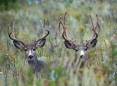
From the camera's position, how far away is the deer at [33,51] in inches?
150

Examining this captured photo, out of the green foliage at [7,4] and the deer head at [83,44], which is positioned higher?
the green foliage at [7,4]

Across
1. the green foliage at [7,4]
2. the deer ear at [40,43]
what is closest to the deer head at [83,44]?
the deer ear at [40,43]

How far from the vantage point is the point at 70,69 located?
12.4ft

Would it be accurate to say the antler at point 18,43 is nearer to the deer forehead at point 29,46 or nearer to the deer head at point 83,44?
the deer forehead at point 29,46

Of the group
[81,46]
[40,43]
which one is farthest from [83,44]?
[40,43]

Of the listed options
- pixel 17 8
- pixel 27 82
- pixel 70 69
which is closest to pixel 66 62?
pixel 70 69

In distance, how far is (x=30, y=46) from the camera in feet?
12.5

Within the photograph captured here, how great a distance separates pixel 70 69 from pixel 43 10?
486 mm

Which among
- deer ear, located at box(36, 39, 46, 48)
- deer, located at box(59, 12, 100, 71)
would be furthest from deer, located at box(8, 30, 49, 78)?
deer, located at box(59, 12, 100, 71)

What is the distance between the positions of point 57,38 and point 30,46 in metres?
0.21

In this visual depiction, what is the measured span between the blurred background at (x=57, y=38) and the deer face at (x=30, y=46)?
29 mm

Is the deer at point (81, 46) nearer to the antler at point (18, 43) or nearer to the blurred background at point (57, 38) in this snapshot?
the blurred background at point (57, 38)

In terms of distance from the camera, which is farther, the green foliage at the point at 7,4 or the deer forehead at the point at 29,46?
the green foliage at the point at 7,4

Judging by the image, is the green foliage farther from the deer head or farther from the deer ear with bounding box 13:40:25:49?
the deer head
